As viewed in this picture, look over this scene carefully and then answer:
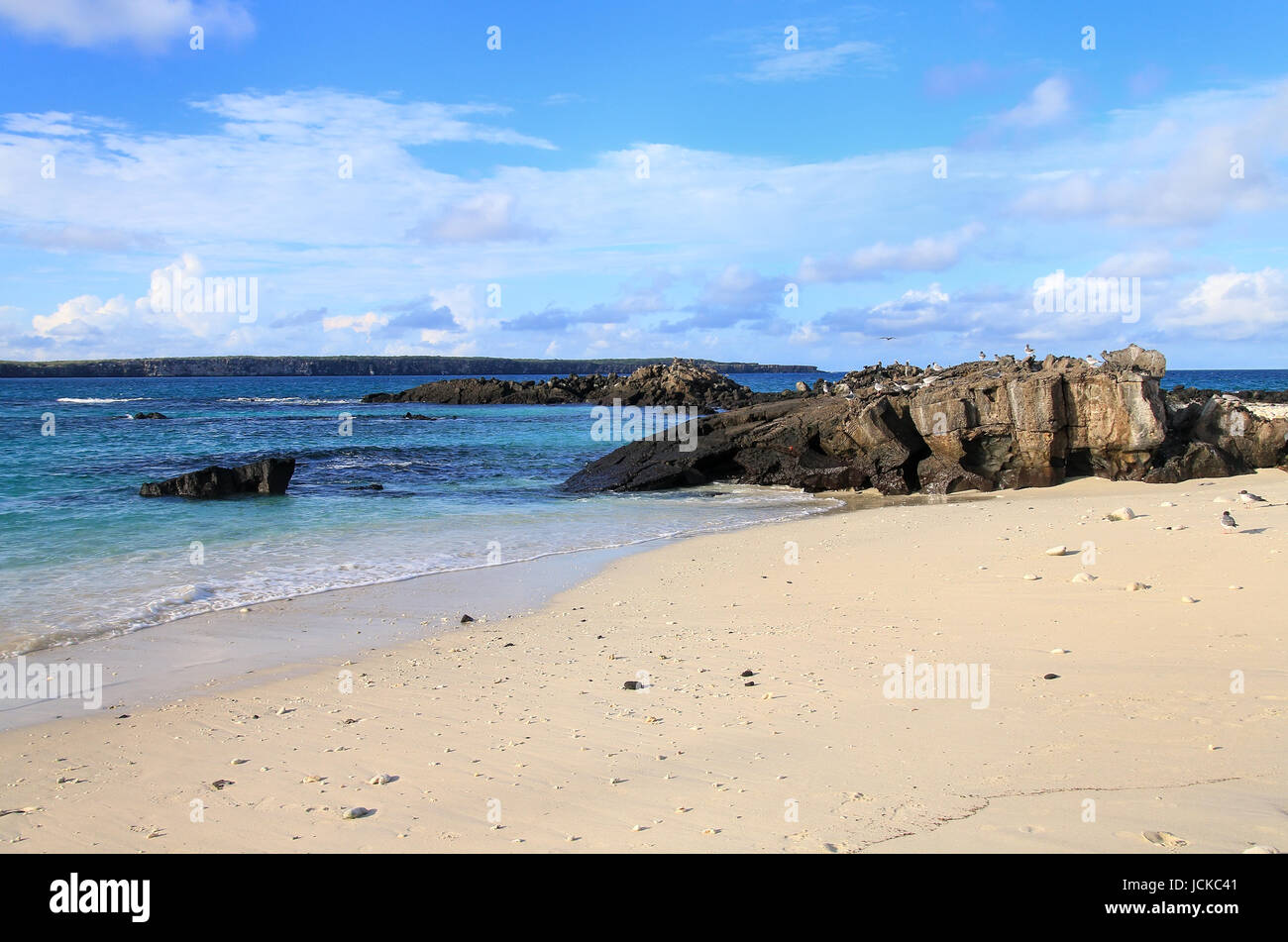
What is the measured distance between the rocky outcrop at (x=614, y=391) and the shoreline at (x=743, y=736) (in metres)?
47.4

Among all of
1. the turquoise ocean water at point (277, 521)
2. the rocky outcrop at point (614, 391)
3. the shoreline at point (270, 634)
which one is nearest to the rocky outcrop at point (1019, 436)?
the turquoise ocean water at point (277, 521)

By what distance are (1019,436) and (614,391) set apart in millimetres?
52859

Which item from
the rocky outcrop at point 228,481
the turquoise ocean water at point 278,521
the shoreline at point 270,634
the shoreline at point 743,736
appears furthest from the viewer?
the rocky outcrop at point 228,481

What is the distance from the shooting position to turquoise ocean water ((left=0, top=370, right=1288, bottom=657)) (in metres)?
10.5

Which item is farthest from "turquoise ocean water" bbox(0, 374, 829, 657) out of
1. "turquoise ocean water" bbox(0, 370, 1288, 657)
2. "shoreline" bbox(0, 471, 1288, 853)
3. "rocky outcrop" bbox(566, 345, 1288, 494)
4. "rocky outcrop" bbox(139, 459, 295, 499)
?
"shoreline" bbox(0, 471, 1288, 853)

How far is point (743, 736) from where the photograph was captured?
5.37m

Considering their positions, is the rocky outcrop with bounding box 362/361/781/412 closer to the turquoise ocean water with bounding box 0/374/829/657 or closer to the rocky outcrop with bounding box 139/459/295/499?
the turquoise ocean water with bounding box 0/374/829/657

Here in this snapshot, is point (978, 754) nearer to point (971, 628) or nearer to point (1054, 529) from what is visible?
point (971, 628)

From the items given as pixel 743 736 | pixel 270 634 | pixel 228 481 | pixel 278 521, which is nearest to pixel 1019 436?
Answer: pixel 743 736

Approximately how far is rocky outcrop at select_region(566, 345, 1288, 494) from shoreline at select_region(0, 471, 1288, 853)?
8611 millimetres

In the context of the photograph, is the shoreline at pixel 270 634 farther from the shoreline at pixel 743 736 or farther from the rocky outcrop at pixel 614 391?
the rocky outcrop at pixel 614 391

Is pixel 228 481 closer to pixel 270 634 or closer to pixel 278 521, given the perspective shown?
pixel 278 521

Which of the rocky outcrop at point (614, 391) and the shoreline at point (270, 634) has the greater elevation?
the rocky outcrop at point (614, 391)

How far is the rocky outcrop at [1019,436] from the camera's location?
57.9ft
